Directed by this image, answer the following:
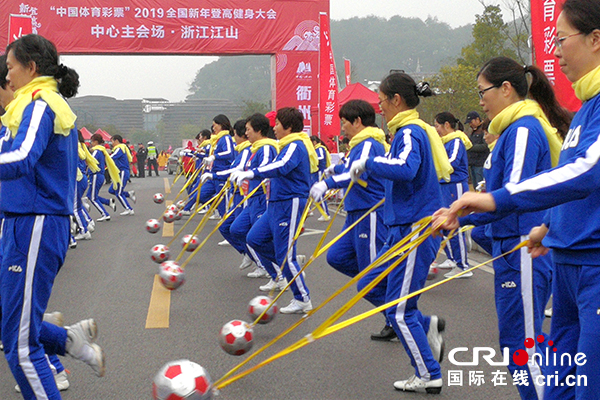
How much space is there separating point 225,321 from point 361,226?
166 cm

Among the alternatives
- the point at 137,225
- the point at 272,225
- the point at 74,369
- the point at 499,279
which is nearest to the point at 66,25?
the point at 137,225

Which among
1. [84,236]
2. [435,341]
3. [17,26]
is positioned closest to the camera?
[435,341]

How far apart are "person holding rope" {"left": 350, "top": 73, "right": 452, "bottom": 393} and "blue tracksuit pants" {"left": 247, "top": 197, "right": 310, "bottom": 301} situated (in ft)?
6.34

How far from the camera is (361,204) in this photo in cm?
546

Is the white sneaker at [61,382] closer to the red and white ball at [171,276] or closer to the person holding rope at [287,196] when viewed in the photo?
the red and white ball at [171,276]

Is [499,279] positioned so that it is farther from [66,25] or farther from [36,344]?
[66,25]

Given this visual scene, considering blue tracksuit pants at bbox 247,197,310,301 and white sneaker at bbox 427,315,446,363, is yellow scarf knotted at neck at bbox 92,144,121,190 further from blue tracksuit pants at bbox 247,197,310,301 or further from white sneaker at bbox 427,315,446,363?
white sneaker at bbox 427,315,446,363

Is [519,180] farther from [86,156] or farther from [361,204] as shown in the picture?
[86,156]

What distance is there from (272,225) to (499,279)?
339 cm

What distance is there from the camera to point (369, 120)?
5555 mm

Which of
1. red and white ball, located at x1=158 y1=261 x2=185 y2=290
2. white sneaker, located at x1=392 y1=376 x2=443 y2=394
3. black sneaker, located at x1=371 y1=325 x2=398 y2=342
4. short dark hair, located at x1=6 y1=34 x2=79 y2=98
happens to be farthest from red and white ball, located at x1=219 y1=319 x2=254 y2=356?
red and white ball, located at x1=158 y1=261 x2=185 y2=290

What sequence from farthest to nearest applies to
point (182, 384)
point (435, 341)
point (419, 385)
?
1. point (435, 341)
2. point (419, 385)
3. point (182, 384)

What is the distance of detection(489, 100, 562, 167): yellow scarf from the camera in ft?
11.2

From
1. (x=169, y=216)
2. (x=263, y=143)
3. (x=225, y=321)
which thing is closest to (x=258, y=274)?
(x=263, y=143)
